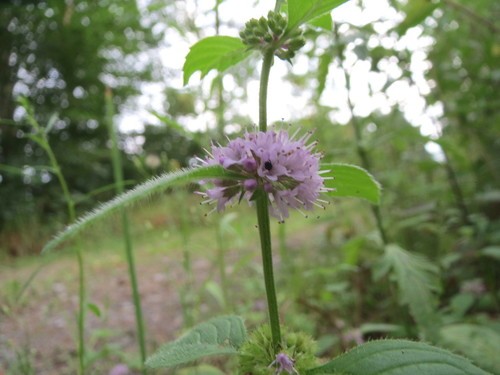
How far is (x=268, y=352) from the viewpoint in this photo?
637mm

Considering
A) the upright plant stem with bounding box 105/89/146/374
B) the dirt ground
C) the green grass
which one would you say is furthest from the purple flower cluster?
the dirt ground

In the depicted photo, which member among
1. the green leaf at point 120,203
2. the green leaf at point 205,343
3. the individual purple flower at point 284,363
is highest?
the green leaf at point 120,203

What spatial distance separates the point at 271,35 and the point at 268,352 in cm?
47

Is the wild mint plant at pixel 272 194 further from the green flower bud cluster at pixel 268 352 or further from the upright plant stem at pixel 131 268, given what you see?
the upright plant stem at pixel 131 268

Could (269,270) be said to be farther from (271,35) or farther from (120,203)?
(271,35)

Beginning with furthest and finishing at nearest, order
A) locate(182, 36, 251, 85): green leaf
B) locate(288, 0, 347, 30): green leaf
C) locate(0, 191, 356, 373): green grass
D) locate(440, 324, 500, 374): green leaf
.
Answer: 1. locate(0, 191, 356, 373): green grass
2. locate(440, 324, 500, 374): green leaf
3. locate(182, 36, 251, 85): green leaf
4. locate(288, 0, 347, 30): green leaf

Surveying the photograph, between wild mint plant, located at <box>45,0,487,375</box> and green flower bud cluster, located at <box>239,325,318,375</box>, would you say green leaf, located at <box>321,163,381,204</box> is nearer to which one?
wild mint plant, located at <box>45,0,487,375</box>

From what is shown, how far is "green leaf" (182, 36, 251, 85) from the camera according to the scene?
705mm

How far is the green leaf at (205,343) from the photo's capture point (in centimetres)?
59

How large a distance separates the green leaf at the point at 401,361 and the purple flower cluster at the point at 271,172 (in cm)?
21

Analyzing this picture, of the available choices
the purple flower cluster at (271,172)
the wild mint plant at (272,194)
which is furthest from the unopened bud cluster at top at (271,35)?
the purple flower cluster at (271,172)

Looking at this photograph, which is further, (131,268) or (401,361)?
(131,268)

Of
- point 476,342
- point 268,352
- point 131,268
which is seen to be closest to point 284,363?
point 268,352

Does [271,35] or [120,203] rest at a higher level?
[271,35]
